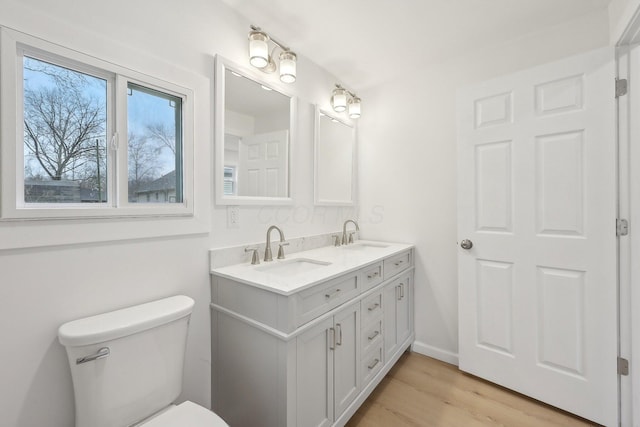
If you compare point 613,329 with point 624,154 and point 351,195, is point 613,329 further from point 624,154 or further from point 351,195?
point 351,195

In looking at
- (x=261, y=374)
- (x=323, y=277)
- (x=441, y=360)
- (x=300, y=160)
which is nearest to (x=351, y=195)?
(x=300, y=160)

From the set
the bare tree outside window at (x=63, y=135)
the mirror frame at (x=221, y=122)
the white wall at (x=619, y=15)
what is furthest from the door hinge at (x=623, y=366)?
the bare tree outside window at (x=63, y=135)

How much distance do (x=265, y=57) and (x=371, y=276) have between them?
56.6 inches

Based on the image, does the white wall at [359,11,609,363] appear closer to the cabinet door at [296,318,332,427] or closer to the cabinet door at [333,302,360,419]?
the cabinet door at [333,302,360,419]

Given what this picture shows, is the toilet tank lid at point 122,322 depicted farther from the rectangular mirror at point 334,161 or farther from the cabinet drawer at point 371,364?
the rectangular mirror at point 334,161

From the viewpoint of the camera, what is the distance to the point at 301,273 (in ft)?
5.02

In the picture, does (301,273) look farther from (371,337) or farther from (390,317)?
(390,317)

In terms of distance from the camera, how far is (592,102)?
57.2 inches

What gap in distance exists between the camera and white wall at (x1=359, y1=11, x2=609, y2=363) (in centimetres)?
202

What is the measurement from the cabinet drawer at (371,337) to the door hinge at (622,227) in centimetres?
137

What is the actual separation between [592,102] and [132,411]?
2.58 meters

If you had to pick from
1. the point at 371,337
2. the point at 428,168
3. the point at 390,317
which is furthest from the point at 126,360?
the point at 428,168

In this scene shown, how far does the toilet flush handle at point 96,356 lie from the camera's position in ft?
2.92

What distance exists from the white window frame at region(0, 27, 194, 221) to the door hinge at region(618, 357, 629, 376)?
7.76 feet
